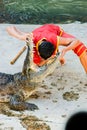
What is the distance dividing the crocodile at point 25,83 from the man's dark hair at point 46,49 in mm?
100

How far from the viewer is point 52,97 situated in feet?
12.3

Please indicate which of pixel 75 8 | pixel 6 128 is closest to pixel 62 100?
pixel 6 128

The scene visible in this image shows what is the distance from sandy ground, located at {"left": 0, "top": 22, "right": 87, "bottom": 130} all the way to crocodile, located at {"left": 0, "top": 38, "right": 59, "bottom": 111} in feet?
0.34

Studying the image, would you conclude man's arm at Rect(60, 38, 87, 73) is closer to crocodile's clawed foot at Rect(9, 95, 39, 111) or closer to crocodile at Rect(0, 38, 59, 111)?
crocodile at Rect(0, 38, 59, 111)

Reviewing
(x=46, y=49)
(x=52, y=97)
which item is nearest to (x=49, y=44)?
(x=46, y=49)

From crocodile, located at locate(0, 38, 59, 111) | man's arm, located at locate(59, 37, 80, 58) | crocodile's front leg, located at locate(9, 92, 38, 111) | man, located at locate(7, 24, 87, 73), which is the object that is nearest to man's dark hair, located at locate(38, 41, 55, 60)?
man, located at locate(7, 24, 87, 73)

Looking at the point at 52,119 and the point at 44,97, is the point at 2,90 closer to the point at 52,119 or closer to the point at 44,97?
the point at 44,97

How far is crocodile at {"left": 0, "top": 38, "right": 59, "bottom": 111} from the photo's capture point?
132 inches

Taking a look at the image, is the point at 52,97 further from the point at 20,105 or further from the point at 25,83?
the point at 20,105

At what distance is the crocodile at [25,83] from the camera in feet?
11.0

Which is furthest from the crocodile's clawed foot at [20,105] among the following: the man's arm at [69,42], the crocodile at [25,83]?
the man's arm at [69,42]

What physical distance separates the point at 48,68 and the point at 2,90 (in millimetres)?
719

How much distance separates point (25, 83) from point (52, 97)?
0.38m

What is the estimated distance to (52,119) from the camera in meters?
3.19
